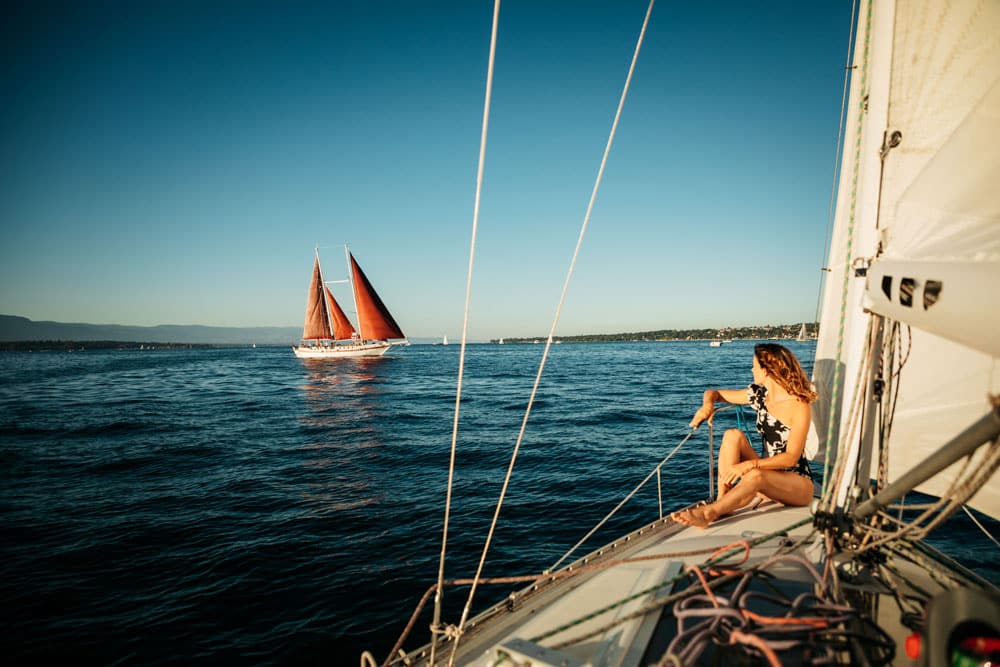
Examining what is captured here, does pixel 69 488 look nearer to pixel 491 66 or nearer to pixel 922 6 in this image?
pixel 491 66

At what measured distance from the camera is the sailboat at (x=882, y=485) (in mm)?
1423

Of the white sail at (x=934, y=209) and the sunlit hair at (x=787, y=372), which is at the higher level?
the white sail at (x=934, y=209)

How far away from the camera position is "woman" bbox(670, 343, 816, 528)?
3.49 metres

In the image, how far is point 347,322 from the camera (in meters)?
61.6

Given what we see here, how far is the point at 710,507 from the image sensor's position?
348cm

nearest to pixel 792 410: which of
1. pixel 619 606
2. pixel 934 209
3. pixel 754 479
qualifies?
pixel 754 479

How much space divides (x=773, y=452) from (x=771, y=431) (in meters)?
0.19

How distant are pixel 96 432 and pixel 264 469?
9085 mm

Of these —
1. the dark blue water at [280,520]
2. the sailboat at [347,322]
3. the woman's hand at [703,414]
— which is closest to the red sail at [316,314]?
the sailboat at [347,322]

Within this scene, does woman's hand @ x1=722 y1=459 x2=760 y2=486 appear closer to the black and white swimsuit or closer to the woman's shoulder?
the black and white swimsuit

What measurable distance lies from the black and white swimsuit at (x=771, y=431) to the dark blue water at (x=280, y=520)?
3.27m

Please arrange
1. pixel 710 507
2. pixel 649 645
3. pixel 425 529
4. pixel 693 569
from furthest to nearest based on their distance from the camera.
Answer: pixel 425 529 → pixel 710 507 → pixel 693 569 → pixel 649 645

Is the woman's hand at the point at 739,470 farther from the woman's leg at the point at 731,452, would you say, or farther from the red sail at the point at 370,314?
the red sail at the point at 370,314

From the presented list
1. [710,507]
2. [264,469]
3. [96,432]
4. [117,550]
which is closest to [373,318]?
[96,432]
